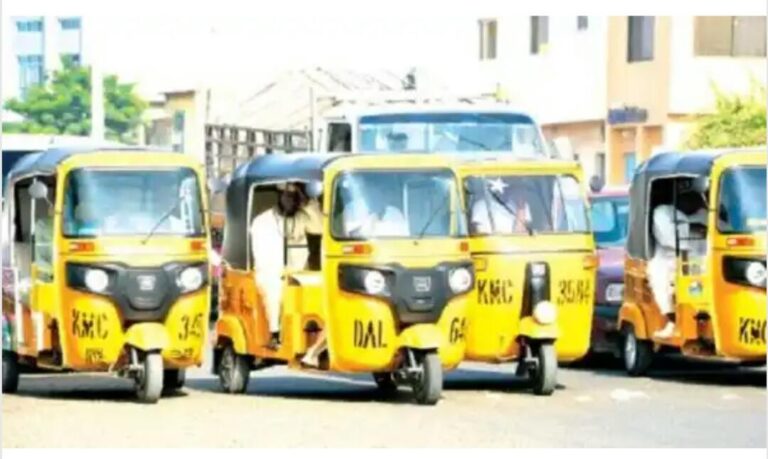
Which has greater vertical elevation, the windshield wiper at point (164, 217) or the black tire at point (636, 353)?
the windshield wiper at point (164, 217)

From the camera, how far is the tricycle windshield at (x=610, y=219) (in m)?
27.2

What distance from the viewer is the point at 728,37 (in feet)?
158

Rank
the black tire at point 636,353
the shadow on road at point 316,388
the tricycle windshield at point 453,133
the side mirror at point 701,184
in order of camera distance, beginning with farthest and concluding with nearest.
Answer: the tricycle windshield at point 453,133 → the black tire at point 636,353 → the side mirror at point 701,184 → the shadow on road at point 316,388

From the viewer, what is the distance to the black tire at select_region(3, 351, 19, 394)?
22.1 m

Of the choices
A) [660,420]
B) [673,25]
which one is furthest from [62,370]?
[673,25]

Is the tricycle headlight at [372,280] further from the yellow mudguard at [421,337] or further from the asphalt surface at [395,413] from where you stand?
the asphalt surface at [395,413]

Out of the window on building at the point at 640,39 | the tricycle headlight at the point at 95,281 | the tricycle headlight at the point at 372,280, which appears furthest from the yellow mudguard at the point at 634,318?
the window on building at the point at 640,39

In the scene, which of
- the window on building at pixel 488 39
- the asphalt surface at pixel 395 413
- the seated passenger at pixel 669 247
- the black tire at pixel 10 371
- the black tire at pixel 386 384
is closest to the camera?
the asphalt surface at pixel 395 413

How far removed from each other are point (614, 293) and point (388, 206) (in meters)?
5.38

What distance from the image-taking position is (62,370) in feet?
71.9

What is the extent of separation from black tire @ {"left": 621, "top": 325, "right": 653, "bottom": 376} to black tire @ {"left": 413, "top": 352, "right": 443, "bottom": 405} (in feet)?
13.7

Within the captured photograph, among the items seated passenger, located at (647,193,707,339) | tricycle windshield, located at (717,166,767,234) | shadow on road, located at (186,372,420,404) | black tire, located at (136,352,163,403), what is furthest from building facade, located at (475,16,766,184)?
black tire, located at (136,352,163,403)

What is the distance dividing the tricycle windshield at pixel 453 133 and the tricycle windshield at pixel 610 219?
1155mm

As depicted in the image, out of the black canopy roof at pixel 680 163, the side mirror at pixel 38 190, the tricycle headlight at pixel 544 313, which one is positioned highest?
the black canopy roof at pixel 680 163
